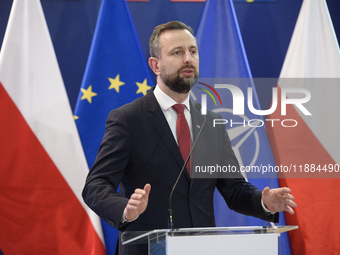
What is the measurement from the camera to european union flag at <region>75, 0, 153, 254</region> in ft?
8.27

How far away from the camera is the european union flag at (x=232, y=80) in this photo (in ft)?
8.11

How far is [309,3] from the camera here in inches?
106

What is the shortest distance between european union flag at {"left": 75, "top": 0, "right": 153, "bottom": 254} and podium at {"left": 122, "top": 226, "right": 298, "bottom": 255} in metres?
1.51

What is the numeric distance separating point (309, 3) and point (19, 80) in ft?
7.26

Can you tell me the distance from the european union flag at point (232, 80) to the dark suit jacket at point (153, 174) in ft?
2.41

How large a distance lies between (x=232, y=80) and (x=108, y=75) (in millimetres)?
912

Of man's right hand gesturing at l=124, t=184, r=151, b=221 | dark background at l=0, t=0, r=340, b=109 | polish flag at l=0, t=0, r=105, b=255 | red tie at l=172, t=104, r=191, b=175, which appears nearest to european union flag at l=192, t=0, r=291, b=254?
dark background at l=0, t=0, r=340, b=109

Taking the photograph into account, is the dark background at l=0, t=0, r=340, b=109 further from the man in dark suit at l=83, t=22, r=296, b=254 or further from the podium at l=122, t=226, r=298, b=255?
the podium at l=122, t=226, r=298, b=255

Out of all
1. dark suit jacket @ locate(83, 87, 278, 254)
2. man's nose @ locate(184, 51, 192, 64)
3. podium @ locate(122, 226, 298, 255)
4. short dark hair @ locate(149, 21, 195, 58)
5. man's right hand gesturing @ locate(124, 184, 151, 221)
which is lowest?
podium @ locate(122, 226, 298, 255)

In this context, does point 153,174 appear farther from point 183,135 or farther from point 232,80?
point 232,80

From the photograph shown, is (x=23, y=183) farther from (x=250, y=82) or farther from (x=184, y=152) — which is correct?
(x=250, y=82)

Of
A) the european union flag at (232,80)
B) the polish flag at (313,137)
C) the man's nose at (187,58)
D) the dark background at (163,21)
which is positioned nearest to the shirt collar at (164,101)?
the man's nose at (187,58)

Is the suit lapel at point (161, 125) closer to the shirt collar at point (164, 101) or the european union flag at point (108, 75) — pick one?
the shirt collar at point (164, 101)

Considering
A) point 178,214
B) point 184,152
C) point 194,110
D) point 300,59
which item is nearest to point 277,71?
point 300,59
